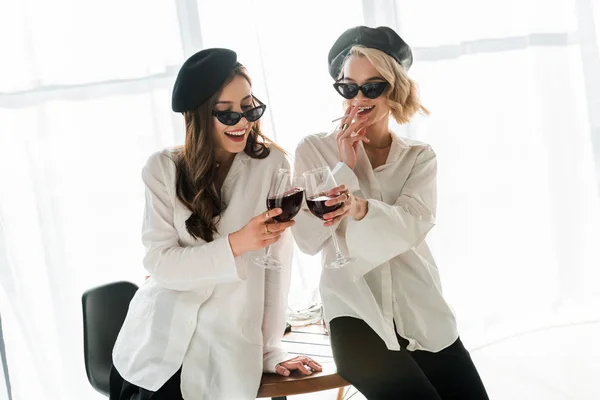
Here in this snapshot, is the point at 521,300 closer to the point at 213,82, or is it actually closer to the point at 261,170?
the point at 261,170

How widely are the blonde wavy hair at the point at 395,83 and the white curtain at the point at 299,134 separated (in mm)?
950

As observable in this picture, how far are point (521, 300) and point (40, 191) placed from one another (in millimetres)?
3013

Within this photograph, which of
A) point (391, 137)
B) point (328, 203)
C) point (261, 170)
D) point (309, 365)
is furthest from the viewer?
point (391, 137)

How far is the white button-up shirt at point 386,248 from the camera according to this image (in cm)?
235

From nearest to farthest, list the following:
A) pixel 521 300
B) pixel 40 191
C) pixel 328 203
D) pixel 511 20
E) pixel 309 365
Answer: pixel 328 203 → pixel 309 365 → pixel 40 191 → pixel 511 20 → pixel 521 300

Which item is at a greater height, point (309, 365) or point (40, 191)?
point (40, 191)

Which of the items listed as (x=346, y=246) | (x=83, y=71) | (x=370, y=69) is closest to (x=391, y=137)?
(x=370, y=69)

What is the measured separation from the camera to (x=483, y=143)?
14.1 ft

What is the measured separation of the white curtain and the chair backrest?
30.2 inches

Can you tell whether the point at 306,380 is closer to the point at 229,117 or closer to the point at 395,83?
the point at 229,117

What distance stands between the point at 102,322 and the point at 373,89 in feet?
4.82

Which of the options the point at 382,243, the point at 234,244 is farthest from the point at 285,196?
the point at 382,243

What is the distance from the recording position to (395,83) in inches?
102

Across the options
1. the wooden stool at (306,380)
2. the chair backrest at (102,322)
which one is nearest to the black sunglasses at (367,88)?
the wooden stool at (306,380)
